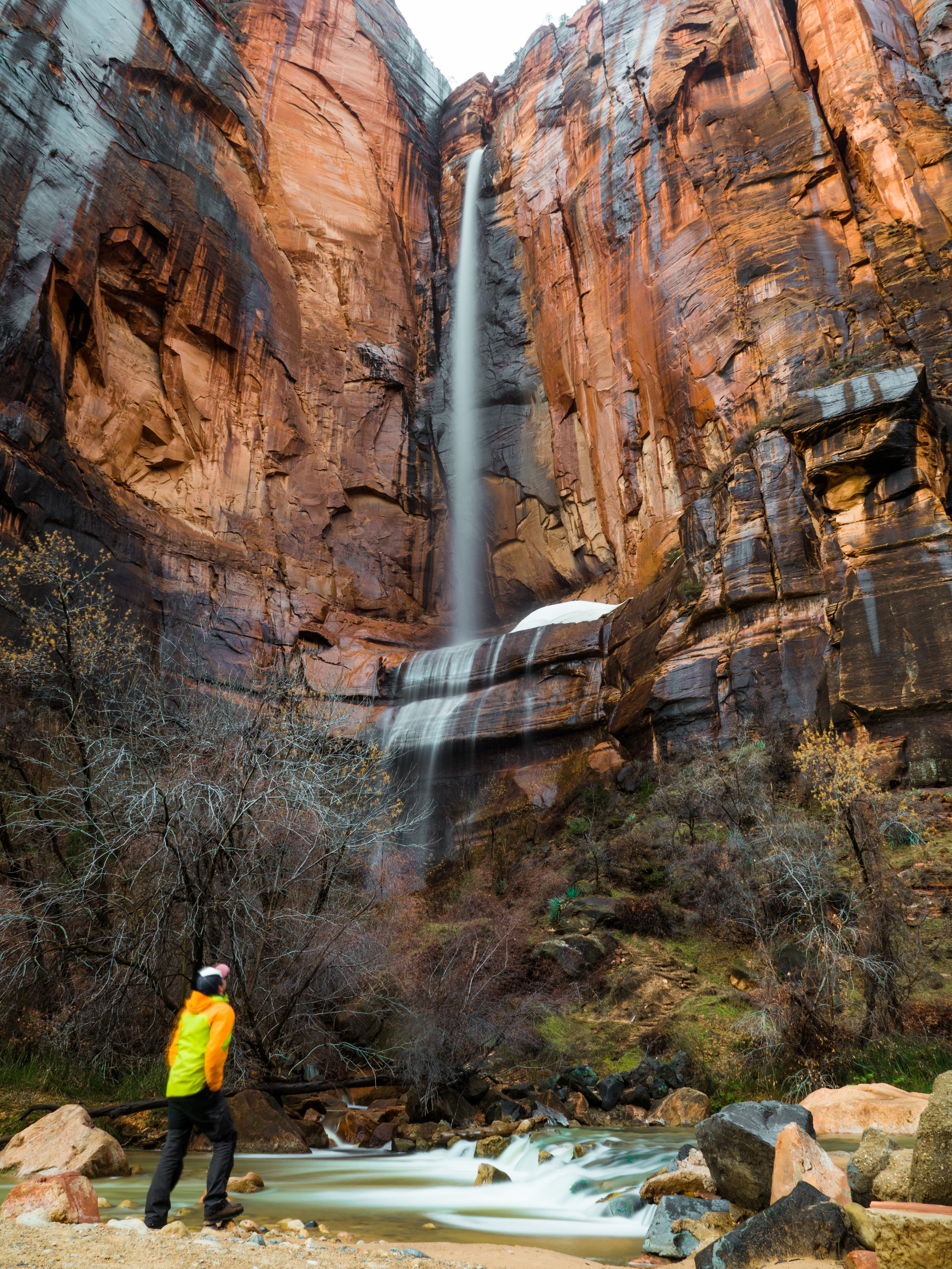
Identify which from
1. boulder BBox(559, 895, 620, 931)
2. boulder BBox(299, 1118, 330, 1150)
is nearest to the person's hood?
boulder BBox(299, 1118, 330, 1150)

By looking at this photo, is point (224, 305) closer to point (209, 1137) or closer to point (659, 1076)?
point (659, 1076)

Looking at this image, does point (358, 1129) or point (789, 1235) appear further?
point (358, 1129)

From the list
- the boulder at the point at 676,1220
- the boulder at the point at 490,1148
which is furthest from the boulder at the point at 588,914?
the boulder at the point at 676,1220

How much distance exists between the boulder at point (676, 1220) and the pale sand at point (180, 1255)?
0.34 meters

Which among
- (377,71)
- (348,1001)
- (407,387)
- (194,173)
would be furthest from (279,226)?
(348,1001)

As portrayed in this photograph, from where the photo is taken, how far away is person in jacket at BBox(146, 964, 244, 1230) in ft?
16.4

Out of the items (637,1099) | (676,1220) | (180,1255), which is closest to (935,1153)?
(676,1220)

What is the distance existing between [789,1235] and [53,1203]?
4.16 m

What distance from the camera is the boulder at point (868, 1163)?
466 centimetres

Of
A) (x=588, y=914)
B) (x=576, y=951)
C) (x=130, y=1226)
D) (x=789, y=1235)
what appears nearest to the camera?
(x=789, y=1235)

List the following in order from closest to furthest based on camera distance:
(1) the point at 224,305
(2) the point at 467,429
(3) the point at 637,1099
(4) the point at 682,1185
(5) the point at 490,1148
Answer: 1. (4) the point at 682,1185
2. (5) the point at 490,1148
3. (3) the point at 637,1099
4. (1) the point at 224,305
5. (2) the point at 467,429

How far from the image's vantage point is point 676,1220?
5.59 meters

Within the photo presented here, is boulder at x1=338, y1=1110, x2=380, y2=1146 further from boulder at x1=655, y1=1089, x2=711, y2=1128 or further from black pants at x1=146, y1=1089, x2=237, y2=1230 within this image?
black pants at x1=146, y1=1089, x2=237, y2=1230

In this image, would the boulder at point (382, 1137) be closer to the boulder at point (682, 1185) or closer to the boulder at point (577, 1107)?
the boulder at point (577, 1107)
